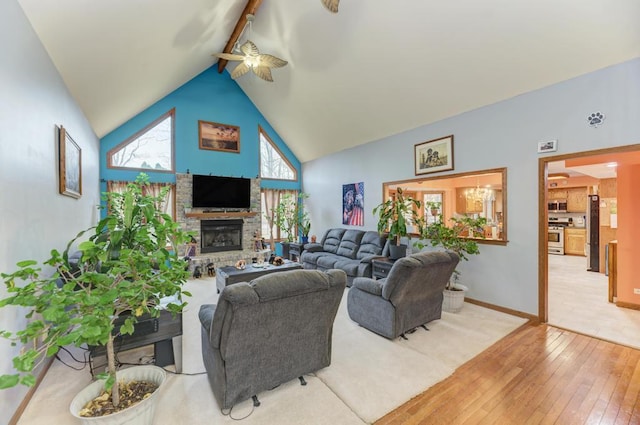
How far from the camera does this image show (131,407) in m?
1.59

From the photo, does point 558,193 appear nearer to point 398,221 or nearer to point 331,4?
point 398,221

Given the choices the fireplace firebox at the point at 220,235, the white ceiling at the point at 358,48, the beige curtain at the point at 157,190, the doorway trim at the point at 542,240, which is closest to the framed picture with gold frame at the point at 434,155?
the white ceiling at the point at 358,48

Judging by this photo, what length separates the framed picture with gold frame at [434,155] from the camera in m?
4.64

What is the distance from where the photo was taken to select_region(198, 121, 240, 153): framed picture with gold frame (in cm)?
697

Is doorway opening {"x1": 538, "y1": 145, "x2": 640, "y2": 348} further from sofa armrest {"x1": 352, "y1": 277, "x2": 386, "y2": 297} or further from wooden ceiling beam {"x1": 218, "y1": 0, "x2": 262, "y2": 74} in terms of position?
wooden ceiling beam {"x1": 218, "y1": 0, "x2": 262, "y2": 74}

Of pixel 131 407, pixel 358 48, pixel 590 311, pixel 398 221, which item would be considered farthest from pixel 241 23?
pixel 590 311

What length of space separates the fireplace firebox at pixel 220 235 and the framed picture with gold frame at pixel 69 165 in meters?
3.05

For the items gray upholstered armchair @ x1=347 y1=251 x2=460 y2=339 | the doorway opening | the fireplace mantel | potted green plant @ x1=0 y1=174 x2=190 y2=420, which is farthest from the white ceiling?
gray upholstered armchair @ x1=347 y1=251 x2=460 y2=339

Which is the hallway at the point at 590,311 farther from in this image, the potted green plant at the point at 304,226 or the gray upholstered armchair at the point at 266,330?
the potted green plant at the point at 304,226

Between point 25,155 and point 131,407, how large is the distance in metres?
2.09

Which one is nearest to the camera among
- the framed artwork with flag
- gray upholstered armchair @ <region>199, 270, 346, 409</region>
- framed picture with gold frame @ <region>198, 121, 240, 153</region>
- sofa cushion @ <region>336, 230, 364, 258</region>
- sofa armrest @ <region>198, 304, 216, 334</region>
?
gray upholstered armchair @ <region>199, 270, 346, 409</region>

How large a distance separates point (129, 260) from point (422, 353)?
2699 mm

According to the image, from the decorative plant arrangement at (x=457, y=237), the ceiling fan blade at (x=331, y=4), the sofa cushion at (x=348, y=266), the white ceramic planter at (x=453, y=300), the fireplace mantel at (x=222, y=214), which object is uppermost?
the ceiling fan blade at (x=331, y=4)

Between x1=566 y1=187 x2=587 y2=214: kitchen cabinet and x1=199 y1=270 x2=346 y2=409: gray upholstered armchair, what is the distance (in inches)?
395
